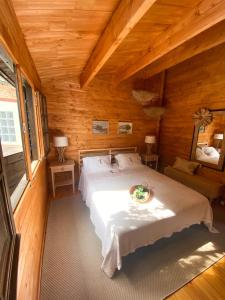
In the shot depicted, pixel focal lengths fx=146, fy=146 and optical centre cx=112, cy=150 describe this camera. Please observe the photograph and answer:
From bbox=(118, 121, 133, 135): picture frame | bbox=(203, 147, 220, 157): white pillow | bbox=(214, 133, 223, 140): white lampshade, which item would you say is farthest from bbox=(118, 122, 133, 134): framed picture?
bbox=(214, 133, 223, 140): white lampshade

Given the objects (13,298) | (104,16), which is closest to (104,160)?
(104,16)

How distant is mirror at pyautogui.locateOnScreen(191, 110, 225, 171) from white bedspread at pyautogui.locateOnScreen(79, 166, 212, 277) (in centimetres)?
117

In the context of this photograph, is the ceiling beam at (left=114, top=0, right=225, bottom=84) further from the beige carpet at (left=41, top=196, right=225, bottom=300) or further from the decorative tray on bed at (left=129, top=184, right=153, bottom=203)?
the beige carpet at (left=41, top=196, right=225, bottom=300)

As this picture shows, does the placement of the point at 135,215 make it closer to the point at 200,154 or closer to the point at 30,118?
the point at 30,118

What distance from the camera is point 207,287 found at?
4.92 ft

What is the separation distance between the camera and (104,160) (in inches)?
132

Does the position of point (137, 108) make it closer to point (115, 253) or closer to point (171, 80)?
point (171, 80)

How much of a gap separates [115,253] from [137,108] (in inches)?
135

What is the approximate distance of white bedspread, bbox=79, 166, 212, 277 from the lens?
61.6 inches

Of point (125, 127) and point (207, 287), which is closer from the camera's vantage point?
point (207, 287)

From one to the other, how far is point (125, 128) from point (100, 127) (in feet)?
2.38

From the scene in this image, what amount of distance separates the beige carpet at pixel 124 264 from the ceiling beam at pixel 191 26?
2.53m

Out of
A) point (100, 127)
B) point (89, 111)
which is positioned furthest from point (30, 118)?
point (100, 127)

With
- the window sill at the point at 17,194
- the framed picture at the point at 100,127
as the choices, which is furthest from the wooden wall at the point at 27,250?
the framed picture at the point at 100,127
